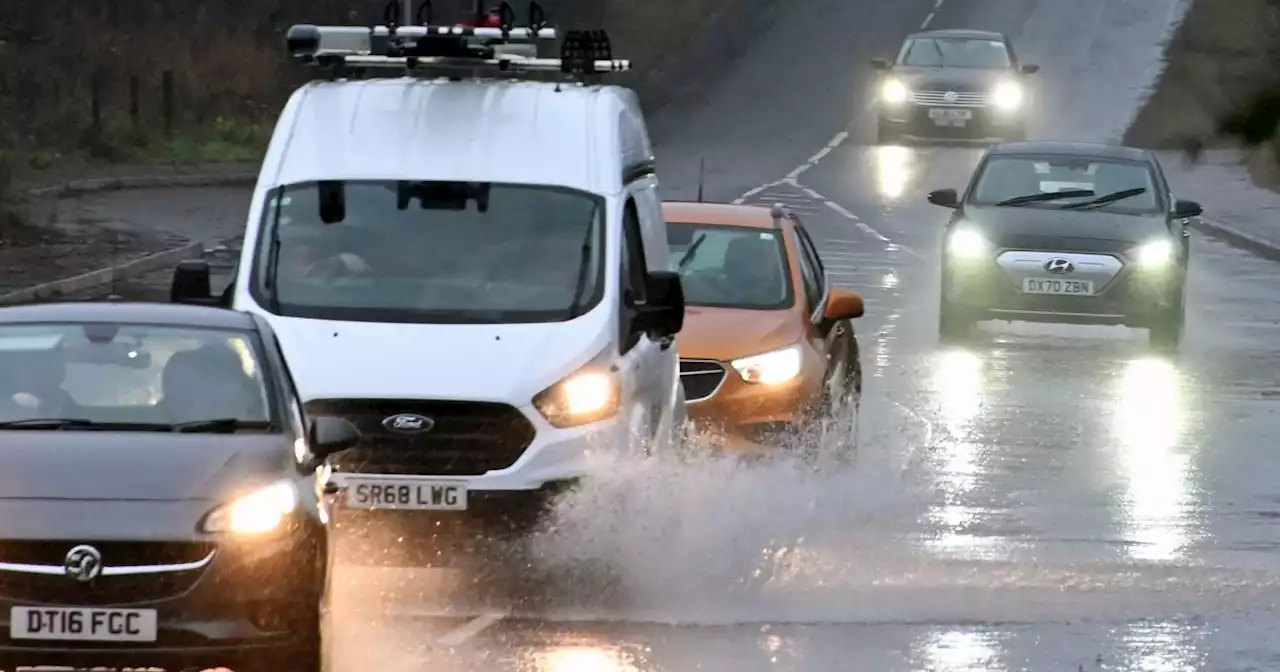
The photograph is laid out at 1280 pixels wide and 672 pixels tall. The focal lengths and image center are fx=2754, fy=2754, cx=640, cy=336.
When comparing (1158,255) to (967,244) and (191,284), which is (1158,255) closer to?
(967,244)

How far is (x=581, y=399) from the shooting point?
10984mm

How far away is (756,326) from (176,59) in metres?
34.1

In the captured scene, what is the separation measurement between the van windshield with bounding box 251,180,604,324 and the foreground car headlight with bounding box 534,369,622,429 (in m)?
0.43

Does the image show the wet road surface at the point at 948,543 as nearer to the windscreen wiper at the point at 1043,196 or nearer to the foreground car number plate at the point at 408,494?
the foreground car number plate at the point at 408,494

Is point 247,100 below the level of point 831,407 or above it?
below

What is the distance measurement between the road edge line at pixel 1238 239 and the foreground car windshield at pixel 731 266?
17.1 meters

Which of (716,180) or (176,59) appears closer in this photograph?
(716,180)

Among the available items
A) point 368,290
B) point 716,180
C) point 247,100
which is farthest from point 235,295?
point 247,100

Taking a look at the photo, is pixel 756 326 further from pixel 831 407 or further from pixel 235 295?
pixel 235 295

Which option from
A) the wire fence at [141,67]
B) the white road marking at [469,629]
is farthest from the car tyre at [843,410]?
the wire fence at [141,67]

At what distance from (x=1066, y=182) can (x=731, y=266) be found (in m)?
8.25

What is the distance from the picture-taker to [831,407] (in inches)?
583

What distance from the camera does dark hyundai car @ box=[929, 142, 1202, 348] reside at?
2192 cm

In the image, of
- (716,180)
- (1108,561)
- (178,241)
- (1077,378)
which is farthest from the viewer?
(716,180)
